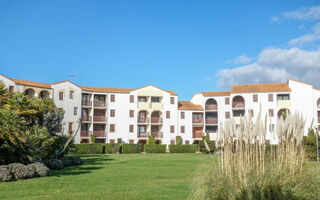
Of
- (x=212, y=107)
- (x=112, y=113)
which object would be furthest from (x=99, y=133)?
(x=212, y=107)

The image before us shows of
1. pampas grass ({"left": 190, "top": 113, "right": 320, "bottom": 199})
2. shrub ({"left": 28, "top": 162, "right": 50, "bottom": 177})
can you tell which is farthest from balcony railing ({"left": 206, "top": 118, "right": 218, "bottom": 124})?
pampas grass ({"left": 190, "top": 113, "right": 320, "bottom": 199})

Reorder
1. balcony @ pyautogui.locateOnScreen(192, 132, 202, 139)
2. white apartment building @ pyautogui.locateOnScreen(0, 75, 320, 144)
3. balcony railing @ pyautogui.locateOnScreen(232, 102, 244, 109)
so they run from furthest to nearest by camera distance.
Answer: balcony @ pyautogui.locateOnScreen(192, 132, 202, 139), balcony railing @ pyautogui.locateOnScreen(232, 102, 244, 109), white apartment building @ pyautogui.locateOnScreen(0, 75, 320, 144)

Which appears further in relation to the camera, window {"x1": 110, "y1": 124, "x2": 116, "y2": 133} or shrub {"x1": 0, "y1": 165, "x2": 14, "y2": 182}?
window {"x1": 110, "y1": 124, "x2": 116, "y2": 133}

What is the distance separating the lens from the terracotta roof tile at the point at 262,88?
1977 inches

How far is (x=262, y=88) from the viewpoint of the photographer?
51.6 meters

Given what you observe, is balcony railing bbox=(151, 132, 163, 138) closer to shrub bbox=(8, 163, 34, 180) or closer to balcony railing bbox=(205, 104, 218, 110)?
balcony railing bbox=(205, 104, 218, 110)

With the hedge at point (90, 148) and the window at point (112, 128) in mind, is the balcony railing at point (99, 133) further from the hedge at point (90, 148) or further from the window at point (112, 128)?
the hedge at point (90, 148)

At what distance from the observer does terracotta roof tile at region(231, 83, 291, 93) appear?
50216 mm

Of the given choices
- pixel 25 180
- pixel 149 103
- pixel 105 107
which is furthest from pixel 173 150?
pixel 25 180

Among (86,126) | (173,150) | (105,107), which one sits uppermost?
(105,107)

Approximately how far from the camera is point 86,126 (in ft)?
168

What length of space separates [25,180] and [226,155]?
34.3ft

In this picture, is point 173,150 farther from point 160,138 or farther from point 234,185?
point 234,185

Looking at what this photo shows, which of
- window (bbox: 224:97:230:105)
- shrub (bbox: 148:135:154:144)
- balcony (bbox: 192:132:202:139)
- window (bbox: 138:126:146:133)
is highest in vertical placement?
window (bbox: 224:97:230:105)
